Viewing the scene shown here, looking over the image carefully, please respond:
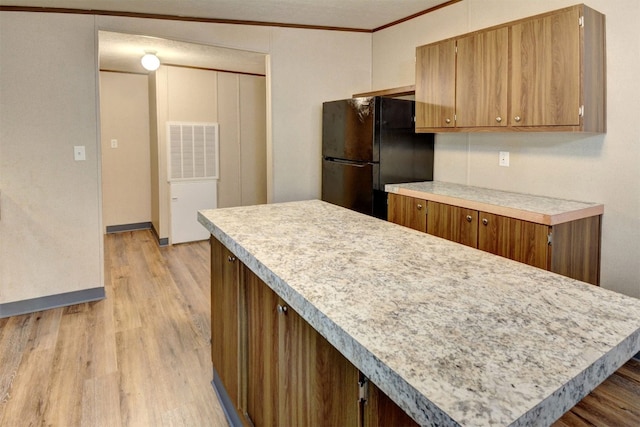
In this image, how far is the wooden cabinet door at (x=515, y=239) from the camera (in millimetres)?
2338

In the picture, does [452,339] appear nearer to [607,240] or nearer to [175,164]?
[607,240]

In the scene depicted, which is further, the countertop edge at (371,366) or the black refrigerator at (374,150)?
the black refrigerator at (374,150)

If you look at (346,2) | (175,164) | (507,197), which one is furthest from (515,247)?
(175,164)

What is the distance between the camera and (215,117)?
17.3 ft

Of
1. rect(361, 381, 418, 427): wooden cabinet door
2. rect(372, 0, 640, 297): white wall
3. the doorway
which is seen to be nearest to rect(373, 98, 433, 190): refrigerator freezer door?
rect(372, 0, 640, 297): white wall

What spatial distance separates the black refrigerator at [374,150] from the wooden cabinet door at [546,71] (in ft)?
3.24

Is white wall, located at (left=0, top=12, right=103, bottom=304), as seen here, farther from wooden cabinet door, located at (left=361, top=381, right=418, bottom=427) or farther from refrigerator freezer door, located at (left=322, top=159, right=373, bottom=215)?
wooden cabinet door, located at (left=361, top=381, right=418, bottom=427)

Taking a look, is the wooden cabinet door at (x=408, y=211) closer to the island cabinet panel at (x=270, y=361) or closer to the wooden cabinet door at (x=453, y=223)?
the wooden cabinet door at (x=453, y=223)

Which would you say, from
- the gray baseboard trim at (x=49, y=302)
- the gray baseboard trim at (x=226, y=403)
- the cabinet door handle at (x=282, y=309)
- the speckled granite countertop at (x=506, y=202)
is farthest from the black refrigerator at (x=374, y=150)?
the cabinet door handle at (x=282, y=309)

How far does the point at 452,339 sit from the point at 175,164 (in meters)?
4.71

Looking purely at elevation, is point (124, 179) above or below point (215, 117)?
below

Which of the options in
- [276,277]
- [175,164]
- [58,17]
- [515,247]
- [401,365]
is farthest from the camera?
[175,164]

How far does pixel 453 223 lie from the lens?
288 centimetres

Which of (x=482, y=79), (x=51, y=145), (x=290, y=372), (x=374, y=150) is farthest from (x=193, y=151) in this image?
(x=290, y=372)
